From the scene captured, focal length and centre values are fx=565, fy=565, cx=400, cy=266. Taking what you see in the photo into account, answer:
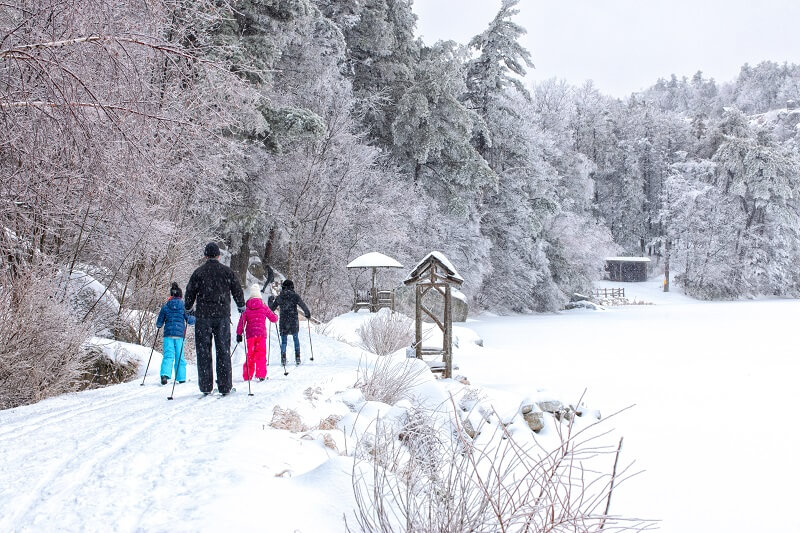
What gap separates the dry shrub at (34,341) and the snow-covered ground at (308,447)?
38 cm

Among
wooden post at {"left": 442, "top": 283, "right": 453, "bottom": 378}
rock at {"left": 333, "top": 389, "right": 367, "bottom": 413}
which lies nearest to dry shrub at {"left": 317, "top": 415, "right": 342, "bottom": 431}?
rock at {"left": 333, "top": 389, "right": 367, "bottom": 413}

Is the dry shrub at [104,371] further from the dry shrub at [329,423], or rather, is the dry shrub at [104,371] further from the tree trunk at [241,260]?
the tree trunk at [241,260]

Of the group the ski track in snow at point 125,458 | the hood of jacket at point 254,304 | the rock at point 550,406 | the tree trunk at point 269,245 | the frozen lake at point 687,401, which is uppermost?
the tree trunk at point 269,245

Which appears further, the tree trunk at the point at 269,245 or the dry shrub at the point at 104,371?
the tree trunk at the point at 269,245

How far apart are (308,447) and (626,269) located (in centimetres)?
5955

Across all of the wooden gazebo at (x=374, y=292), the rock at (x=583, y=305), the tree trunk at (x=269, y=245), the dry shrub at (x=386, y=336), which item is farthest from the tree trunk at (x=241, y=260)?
the rock at (x=583, y=305)

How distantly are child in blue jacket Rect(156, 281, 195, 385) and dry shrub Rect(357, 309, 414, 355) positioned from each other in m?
6.41

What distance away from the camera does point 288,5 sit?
17672 millimetres

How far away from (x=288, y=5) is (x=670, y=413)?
51.1ft

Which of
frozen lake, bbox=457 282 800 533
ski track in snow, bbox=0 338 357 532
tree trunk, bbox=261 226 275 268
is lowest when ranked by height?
frozen lake, bbox=457 282 800 533

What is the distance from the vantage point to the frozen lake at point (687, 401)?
6.86 m

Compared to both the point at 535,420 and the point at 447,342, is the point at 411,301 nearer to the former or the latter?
the point at 447,342

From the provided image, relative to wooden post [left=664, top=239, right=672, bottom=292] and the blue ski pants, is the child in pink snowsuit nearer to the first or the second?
the blue ski pants

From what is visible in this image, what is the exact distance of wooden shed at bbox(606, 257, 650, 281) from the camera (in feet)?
193
